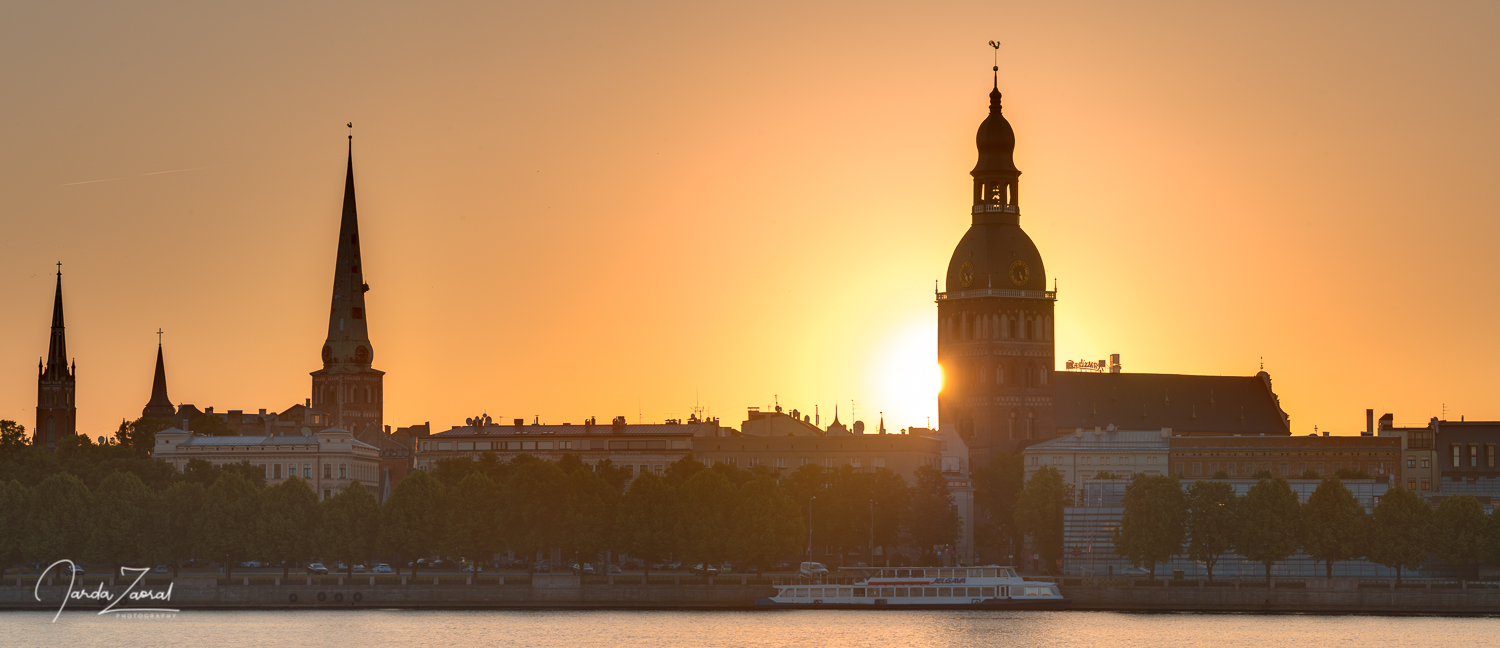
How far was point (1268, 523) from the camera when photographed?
145250 mm

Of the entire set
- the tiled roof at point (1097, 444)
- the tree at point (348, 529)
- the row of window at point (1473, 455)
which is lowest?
the tree at point (348, 529)

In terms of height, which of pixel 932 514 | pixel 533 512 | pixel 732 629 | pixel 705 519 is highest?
pixel 533 512

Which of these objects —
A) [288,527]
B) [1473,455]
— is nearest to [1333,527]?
[1473,455]

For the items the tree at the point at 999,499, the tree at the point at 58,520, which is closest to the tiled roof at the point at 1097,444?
the tree at the point at 999,499

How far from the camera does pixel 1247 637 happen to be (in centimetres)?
12319

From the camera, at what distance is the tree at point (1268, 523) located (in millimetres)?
144750

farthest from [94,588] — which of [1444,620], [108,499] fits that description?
[1444,620]

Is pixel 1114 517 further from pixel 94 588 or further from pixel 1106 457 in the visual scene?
pixel 94 588

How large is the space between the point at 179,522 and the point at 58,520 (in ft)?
23.3

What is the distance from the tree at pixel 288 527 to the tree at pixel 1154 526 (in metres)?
46.9

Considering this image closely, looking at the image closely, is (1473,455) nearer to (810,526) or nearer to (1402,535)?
(1402,535)

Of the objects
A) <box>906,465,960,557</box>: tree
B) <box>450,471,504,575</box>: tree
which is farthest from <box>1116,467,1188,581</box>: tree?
<box>450,471,504,575</box>: tree

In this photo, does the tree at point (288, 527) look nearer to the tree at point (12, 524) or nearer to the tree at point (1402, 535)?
the tree at point (12, 524)

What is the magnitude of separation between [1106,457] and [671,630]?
252ft
